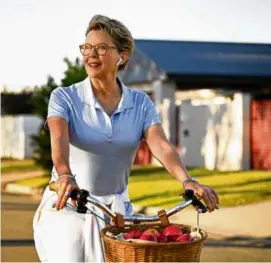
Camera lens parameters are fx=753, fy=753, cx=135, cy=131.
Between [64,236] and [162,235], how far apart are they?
22.0 inches

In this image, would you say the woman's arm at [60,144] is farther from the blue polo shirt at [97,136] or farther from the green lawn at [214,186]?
the green lawn at [214,186]

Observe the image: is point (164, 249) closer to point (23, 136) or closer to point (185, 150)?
point (185, 150)

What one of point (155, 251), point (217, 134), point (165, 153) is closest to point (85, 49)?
point (165, 153)

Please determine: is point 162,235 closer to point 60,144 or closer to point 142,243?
point 142,243

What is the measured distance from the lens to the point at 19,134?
35938 mm

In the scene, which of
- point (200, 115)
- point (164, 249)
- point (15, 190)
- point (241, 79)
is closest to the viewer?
point (164, 249)

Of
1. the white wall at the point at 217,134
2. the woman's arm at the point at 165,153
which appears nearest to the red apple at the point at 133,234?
the woman's arm at the point at 165,153

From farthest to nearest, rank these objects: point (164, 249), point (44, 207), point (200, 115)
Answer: point (200, 115), point (44, 207), point (164, 249)

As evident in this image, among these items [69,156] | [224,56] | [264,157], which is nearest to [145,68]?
[224,56]

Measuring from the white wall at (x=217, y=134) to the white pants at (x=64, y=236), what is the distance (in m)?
17.5

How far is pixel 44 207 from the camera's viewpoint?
329 centimetres

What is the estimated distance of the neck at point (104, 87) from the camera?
3388 millimetres

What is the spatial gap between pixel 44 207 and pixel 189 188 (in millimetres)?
665

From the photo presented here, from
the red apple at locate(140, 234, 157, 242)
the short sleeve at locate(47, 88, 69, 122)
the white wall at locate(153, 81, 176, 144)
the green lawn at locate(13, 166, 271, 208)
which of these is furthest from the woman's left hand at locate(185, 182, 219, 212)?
the white wall at locate(153, 81, 176, 144)
